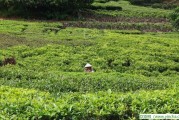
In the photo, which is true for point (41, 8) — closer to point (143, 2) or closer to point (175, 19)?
point (175, 19)

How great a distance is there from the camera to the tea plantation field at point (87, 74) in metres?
7.25

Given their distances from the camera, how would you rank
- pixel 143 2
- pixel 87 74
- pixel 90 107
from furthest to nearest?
pixel 143 2 < pixel 87 74 < pixel 90 107

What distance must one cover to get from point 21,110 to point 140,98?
230 centimetres

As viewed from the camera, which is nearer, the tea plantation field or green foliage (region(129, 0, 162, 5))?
the tea plantation field

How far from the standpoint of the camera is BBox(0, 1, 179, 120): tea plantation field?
7.25 m

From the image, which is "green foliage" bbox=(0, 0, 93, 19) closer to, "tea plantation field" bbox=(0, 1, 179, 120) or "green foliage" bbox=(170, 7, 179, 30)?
"tea plantation field" bbox=(0, 1, 179, 120)

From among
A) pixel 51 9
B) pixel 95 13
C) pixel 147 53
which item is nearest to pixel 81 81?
pixel 147 53

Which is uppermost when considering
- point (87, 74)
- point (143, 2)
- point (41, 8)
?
point (87, 74)

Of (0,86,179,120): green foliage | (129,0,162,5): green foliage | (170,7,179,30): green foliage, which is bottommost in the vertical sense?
(129,0,162,5): green foliage

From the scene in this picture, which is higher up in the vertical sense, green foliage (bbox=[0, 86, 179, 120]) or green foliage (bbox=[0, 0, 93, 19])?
green foliage (bbox=[0, 86, 179, 120])

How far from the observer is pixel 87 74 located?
543 inches

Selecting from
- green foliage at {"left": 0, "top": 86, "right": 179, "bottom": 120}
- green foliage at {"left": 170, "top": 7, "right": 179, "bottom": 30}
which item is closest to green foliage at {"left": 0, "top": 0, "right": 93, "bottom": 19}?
green foliage at {"left": 170, "top": 7, "right": 179, "bottom": 30}

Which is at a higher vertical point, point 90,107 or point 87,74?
point 90,107

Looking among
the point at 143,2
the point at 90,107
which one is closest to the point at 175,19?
the point at 143,2
